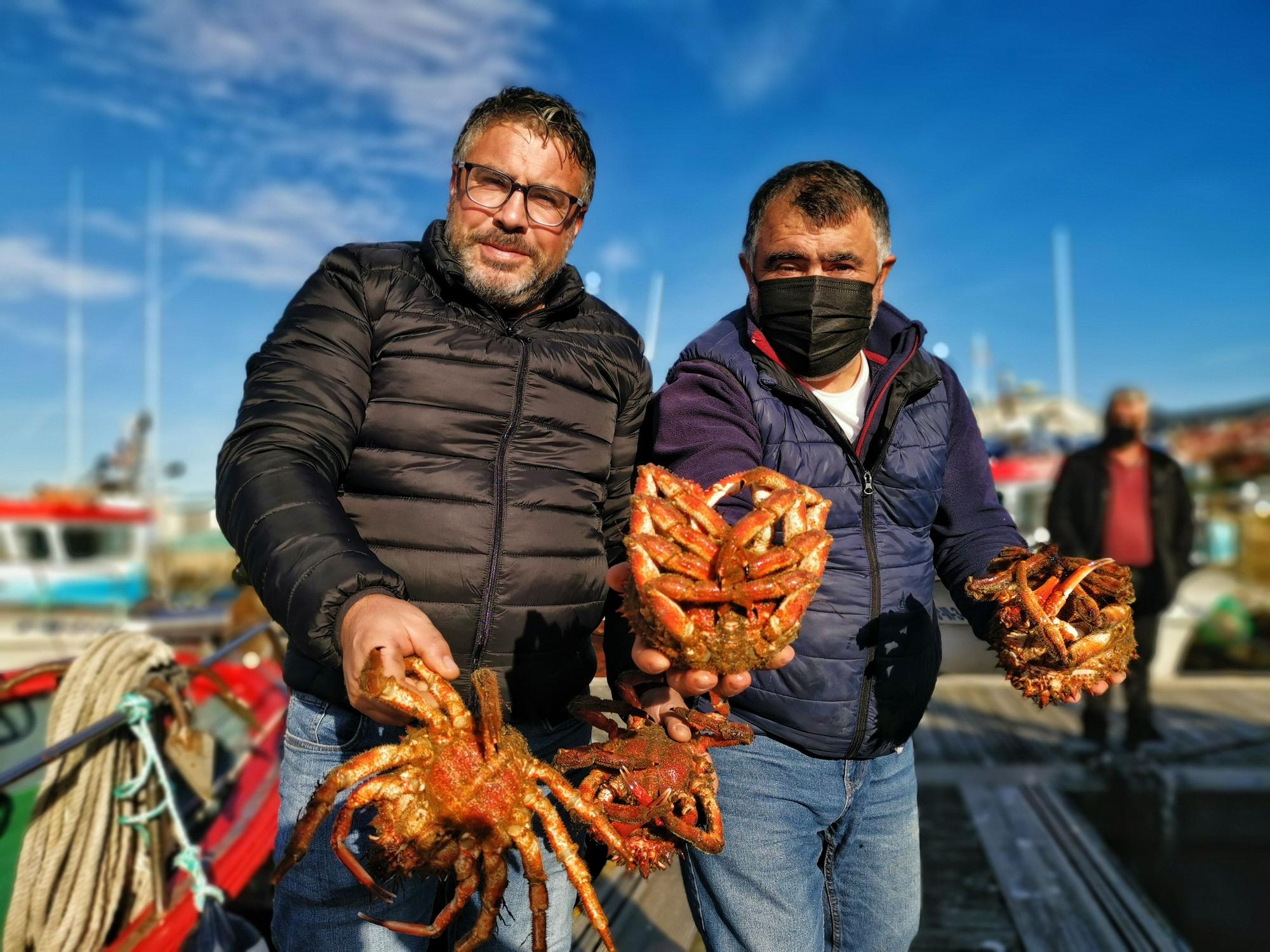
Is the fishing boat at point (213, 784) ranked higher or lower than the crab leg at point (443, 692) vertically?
lower

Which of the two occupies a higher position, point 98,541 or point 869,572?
point 869,572

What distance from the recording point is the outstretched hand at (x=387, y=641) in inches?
53.1

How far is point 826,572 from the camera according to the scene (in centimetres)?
202

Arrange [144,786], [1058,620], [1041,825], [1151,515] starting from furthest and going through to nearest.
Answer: [1151,515], [1041,825], [144,786], [1058,620]

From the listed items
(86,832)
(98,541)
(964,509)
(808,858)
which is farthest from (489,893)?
(98,541)

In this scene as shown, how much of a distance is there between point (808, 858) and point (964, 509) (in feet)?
3.56

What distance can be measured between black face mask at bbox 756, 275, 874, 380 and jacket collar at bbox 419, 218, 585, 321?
519 mm

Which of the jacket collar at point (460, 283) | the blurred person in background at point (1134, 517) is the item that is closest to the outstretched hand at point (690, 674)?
the jacket collar at point (460, 283)

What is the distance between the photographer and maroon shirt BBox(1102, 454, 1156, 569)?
577cm

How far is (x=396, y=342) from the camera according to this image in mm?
1954

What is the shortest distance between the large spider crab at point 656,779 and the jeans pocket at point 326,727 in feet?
1.68

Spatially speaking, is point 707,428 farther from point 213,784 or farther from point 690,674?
point 213,784

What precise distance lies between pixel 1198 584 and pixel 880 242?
14.6 metres

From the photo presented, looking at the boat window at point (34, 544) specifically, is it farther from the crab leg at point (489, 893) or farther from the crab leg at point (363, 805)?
the crab leg at point (489, 893)
